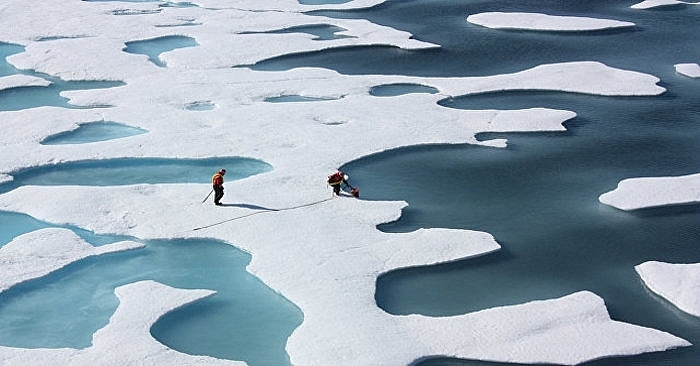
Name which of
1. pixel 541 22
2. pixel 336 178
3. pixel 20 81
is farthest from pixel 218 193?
pixel 541 22

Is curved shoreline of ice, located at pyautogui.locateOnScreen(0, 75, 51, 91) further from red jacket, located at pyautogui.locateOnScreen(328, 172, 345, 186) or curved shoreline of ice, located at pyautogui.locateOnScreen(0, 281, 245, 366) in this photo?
curved shoreline of ice, located at pyautogui.locateOnScreen(0, 281, 245, 366)

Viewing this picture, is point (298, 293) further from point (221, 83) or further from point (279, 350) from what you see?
point (221, 83)

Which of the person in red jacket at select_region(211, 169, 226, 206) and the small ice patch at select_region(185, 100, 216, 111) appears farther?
the small ice patch at select_region(185, 100, 216, 111)

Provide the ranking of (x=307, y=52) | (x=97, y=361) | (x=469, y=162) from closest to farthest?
(x=97, y=361) → (x=469, y=162) → (x=307, y=52)

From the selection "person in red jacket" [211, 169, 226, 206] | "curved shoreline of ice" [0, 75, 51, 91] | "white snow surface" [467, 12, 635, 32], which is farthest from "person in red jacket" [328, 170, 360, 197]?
"white snow surface" [467, 12, 635, 32]

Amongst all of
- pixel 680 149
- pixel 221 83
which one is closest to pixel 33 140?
pixel 221 83

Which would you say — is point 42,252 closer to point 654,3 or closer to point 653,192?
point 653,192

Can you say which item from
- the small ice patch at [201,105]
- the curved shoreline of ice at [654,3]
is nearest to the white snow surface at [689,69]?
the curved shoreline of ice at [654,3]
